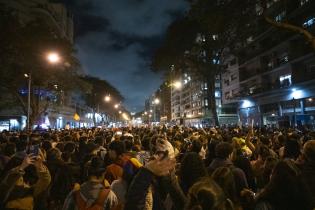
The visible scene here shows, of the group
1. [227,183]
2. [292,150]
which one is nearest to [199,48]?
[292,150]

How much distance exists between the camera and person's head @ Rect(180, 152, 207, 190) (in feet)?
15.5

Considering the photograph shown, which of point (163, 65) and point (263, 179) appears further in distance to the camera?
point (163, 65)

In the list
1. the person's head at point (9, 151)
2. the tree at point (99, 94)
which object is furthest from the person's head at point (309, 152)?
the tree at point (99, 94)

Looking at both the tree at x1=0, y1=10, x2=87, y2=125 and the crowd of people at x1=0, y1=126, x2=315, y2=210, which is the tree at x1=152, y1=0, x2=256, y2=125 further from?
the crowd of people at x1=0, y1=126, x2=315, y2=210

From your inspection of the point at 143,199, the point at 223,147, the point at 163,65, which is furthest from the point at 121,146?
the point at 163,65

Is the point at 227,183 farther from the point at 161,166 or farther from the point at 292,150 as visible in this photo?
the point at 292,150

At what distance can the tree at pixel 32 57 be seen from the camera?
28.4 metres

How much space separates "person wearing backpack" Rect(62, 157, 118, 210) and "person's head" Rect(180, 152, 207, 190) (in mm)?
1176

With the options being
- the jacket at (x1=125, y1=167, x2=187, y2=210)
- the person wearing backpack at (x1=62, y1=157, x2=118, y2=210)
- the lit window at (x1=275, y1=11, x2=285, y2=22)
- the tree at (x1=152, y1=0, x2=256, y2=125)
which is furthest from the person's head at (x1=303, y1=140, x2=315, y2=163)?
the lit window at (x1=275, y1=11, x2=285, y2=22)

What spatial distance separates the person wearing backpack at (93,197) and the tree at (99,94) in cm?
6911

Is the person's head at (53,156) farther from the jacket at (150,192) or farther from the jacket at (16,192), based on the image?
the jacket at (150,192)

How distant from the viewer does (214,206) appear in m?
2.91

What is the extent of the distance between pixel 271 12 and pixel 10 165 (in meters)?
40.6

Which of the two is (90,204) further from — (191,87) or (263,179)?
(191,87)
